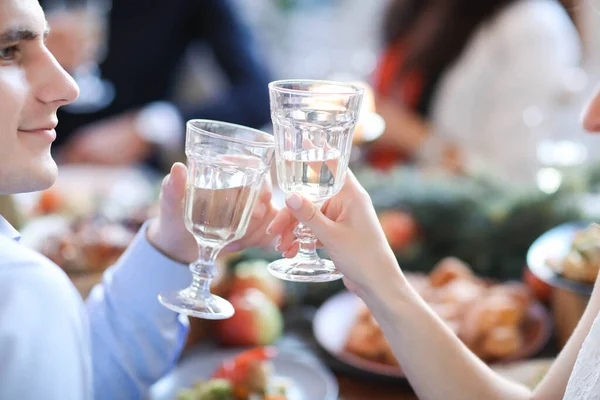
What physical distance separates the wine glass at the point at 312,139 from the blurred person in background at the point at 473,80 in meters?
1.89

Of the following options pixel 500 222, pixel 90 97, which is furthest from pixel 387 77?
pixel 500 222

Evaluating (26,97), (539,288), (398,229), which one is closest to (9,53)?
(26,97)

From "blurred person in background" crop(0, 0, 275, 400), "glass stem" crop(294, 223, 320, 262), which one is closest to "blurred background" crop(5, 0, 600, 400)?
"blurred person in background" crop(0, 0, 275, 400)

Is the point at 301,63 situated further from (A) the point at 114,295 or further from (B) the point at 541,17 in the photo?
(A) the point at 114,295

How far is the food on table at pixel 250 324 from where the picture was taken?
55.1 inches

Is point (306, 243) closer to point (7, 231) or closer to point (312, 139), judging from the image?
point (312, 139)

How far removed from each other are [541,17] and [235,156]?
7.60 feet

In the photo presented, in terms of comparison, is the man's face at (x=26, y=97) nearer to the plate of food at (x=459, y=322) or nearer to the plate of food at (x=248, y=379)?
the plate of food at (x=248, y=379)

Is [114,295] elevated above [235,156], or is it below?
below

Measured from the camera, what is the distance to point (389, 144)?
10.1ft

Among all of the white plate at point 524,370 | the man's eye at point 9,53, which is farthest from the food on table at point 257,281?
the man's eye at point 9,53

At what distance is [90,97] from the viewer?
2.58 meters

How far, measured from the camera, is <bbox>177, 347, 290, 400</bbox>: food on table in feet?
3.89

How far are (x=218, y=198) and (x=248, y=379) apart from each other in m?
0.47
